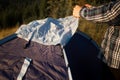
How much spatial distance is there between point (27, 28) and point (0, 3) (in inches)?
359

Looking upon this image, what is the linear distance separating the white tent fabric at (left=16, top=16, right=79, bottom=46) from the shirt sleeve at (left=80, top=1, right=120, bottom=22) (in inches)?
20.2

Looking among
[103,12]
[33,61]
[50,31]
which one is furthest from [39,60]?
[103,12]

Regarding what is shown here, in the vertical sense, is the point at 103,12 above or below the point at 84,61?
above

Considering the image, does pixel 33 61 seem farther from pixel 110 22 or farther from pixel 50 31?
pixel 110 22

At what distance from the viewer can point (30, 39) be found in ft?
15.7

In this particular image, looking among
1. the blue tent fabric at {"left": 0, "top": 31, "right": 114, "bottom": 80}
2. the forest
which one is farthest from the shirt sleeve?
the forest

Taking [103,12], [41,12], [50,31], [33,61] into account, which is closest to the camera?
[103,12]

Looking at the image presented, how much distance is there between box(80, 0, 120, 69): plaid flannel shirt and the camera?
4227mm

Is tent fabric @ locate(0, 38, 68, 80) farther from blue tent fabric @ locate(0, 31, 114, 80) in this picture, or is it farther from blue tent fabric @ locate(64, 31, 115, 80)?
blue tent fabric @ locate(64, 31, 115, 80)

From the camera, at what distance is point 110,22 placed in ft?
14.4

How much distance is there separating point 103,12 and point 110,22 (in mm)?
193

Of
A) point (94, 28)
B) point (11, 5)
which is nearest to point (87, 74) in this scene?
point (94, 28)

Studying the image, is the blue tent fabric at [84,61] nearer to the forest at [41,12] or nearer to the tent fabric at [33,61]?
the tent fabric at [33,61]

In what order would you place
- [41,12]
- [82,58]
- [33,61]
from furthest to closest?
[41,12] → [82,58] → [33,61]
